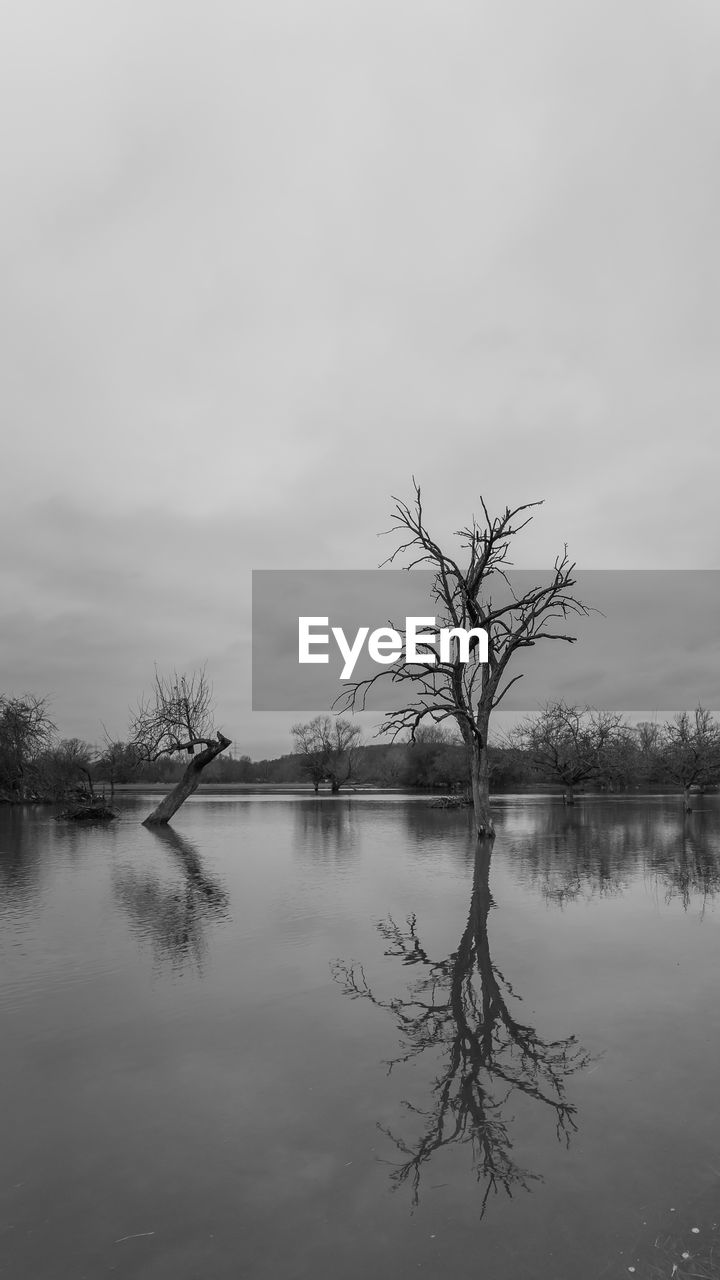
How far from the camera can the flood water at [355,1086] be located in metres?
3.73

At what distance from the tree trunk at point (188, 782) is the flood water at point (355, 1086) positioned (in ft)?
43.8

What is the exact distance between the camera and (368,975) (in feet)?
26.6

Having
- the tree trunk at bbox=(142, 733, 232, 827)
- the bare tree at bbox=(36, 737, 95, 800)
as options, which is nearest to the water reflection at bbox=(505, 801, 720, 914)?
the tree trunk at bbox=(142, 733, 232, 827)

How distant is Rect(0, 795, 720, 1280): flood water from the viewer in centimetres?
373

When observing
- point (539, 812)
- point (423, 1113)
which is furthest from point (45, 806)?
point (423, 1113)

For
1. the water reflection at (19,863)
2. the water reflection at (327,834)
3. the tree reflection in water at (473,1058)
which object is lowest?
the water reflection at (327,834)

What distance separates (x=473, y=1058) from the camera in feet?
19.1

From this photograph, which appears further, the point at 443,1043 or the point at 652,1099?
the point at 443,1043

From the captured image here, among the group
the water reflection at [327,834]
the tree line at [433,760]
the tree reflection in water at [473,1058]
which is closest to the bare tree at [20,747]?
the tree line at [433,760]

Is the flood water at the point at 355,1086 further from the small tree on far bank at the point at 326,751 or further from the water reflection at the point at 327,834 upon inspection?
the small tree on far bank at the point at 326,751

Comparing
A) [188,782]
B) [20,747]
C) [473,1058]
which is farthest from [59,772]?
[473,1058]

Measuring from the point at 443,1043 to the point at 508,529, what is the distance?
18.3 meters

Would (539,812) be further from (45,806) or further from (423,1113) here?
(423,1113)

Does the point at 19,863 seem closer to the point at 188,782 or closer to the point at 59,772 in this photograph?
the point at 188,782
